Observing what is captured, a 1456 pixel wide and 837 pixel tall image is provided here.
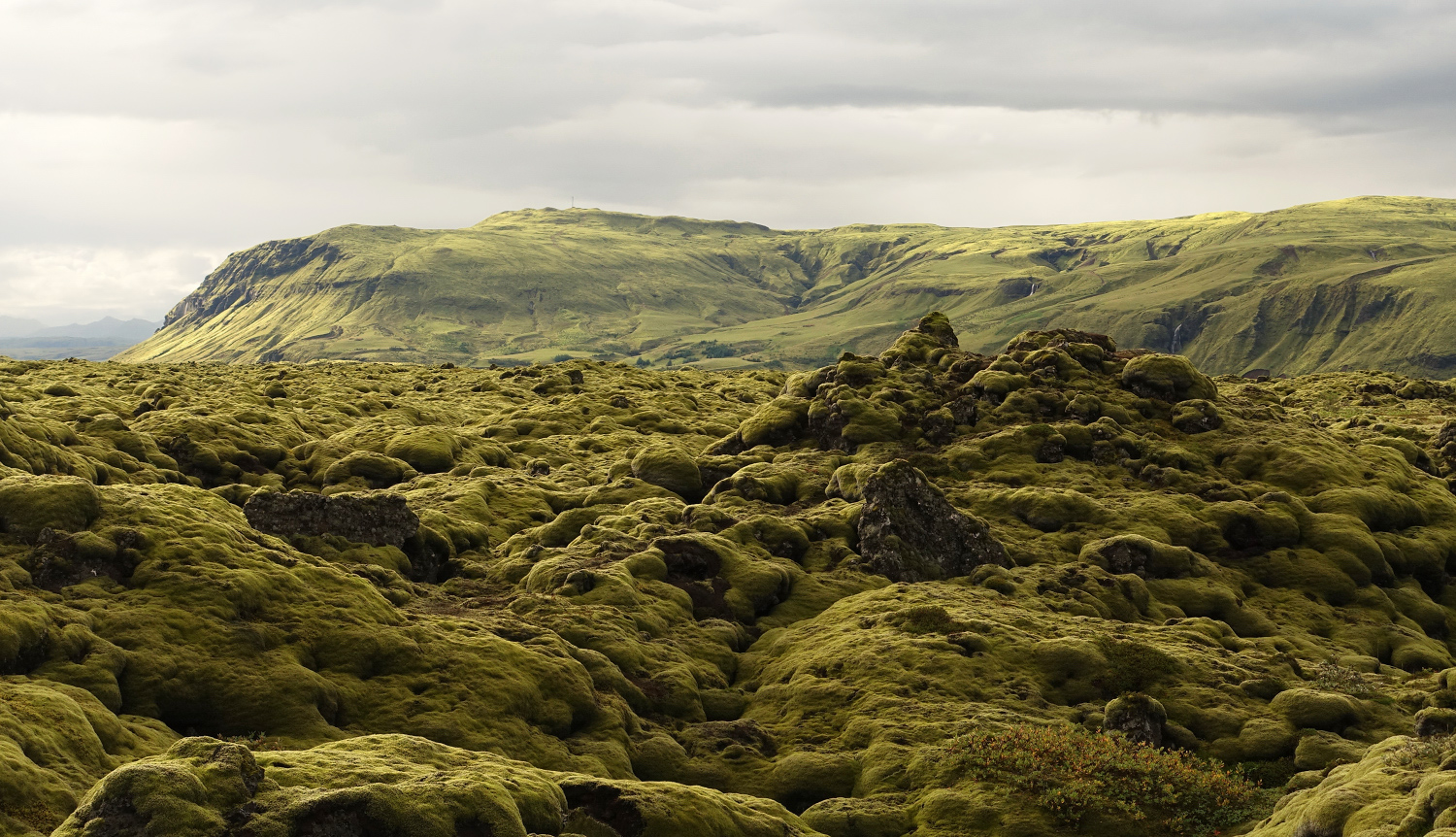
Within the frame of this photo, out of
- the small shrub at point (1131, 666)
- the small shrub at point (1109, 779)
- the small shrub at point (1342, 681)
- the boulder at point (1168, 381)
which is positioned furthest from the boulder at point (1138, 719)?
the boulder at point (1168, 381)

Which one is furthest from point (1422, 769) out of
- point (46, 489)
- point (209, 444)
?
point (209, 444)

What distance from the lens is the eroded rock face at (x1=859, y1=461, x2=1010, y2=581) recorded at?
49000 millimetres

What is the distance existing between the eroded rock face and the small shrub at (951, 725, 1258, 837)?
1653 cm

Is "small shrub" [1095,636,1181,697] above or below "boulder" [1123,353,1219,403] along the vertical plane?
below

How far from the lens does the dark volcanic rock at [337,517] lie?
42.0 meters

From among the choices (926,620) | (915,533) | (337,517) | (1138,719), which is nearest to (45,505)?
(337,517)

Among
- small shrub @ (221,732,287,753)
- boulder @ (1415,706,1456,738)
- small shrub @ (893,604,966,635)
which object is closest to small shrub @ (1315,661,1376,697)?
boulder @ (1415,706,1456,738)

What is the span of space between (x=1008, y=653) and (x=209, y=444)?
51.6 meters

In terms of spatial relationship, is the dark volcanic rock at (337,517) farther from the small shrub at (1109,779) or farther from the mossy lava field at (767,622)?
the small shrub at (1109,779)

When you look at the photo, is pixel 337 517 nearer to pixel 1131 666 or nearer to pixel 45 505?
pixel 45 505

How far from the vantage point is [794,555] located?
50531 mm

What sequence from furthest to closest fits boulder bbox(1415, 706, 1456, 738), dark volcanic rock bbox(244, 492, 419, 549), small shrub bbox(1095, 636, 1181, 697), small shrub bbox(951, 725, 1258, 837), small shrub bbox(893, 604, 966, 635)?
dark volcanic rock bbox(244, 492, 419, 549) → small shrub bbox(893, 604, 966, 635) → small shrub bbox(1095, 636, 1181, 697) → small shrub bbox(951, 725, 1258, 837) → boulder bbox(1415, 706, 1456, 738)

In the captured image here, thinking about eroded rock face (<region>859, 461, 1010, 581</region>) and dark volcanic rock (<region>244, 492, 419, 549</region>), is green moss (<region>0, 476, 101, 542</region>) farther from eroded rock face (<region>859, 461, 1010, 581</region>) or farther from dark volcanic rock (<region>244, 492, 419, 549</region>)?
eroded rock face (<region>859, 461, 1010, 581</region>)

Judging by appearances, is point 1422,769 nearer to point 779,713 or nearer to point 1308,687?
point 1308,687
